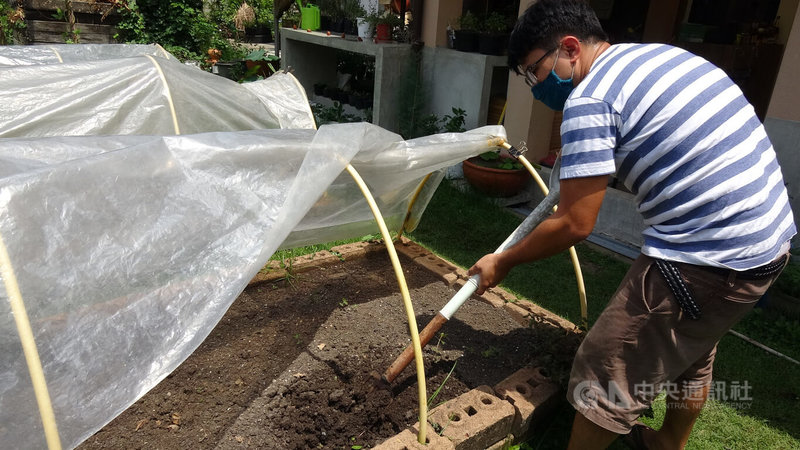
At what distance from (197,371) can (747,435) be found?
8.96 feet

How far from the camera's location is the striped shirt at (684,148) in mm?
1640

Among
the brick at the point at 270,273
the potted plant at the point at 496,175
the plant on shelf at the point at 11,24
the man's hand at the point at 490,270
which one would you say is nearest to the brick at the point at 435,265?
the brick at the point at 270,273

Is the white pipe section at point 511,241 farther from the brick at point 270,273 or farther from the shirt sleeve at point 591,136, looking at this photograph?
the brick at point 270,273

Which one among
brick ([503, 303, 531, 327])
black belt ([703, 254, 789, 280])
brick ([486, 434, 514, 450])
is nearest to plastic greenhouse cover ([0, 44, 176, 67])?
brick ([503, 303, 531, 327])

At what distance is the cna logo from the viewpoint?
192cm

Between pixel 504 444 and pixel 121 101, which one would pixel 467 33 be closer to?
pixel 121 101

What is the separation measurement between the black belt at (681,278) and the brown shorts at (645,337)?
14 mm

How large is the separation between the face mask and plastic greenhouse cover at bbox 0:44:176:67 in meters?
3.75

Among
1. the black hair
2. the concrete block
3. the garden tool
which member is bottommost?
the concrete block

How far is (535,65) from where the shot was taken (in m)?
1.92

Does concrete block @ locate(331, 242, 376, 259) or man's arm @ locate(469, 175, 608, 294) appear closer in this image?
man's arm @ locate(469, 175, 608, 294)

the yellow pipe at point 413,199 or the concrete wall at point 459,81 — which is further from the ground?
the concrete wall at point 459,81

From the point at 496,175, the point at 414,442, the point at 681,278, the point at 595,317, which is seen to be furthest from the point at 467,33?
the point at 414,442

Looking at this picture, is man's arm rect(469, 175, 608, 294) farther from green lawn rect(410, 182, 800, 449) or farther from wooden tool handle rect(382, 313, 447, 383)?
green lawn rect(410, 182, 800, 449)
